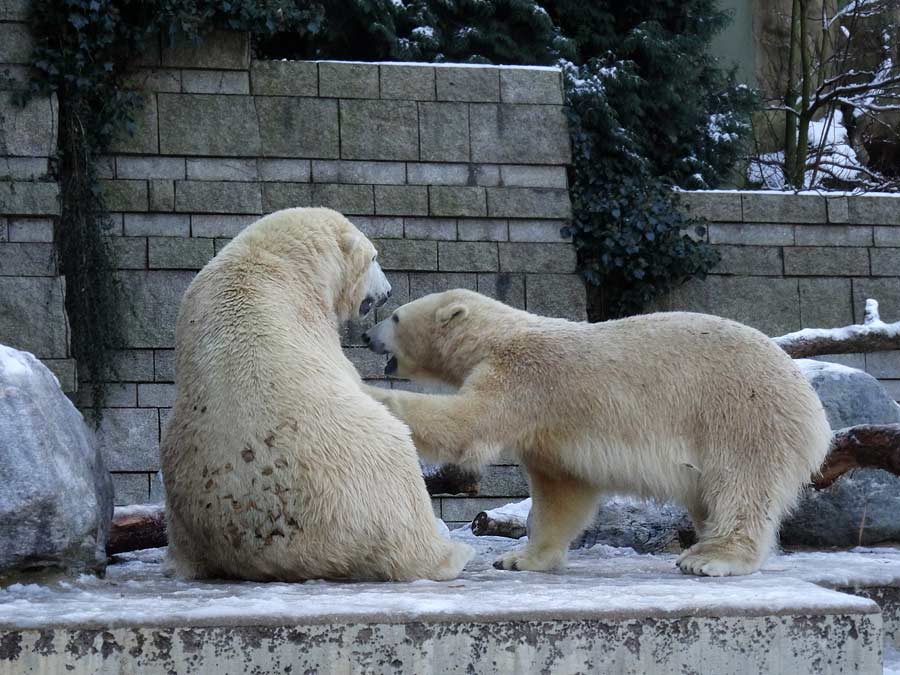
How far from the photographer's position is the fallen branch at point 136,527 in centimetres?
471

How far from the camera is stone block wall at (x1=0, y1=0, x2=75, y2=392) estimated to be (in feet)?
26.3

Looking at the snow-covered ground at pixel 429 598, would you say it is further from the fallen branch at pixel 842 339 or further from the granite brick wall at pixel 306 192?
the granite brick wall at pixel 306 192

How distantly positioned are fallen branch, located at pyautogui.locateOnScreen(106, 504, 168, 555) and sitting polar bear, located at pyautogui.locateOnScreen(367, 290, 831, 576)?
1336 millimetres

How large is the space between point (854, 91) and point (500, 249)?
7.65 m

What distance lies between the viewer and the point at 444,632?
2699mm

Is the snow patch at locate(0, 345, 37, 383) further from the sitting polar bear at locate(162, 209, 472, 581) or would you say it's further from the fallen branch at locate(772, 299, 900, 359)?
the fallen branch at locate(772, 299, 900, 359)

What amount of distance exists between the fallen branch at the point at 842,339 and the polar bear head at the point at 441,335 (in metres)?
2.43

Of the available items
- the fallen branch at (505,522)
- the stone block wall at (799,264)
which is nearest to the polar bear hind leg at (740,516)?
the fallen branch at (505,522)

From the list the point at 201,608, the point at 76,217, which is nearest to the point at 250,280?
the point at 201,608

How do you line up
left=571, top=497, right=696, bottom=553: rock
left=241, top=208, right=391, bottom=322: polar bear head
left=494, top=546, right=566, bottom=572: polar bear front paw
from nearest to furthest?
left=241, top=208, right=391, bottom=322: polar bear head
left=494, top=546, right=566, bottom=572: polar bear front paw
left=571, top=497, right=696, bottom=553: rock

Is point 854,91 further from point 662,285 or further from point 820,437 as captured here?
point 820,437

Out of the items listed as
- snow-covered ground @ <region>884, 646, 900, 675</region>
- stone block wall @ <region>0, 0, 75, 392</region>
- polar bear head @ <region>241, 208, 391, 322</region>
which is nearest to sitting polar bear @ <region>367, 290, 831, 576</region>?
polar bear head @ <region>241, 208, 391, 322</region>

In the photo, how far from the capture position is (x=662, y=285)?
378 inches

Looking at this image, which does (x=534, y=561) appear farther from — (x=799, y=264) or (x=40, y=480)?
(x=799, y=264)
